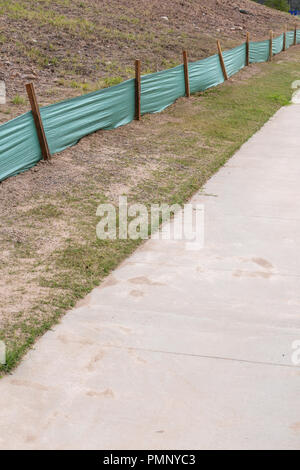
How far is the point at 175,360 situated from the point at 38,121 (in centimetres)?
670

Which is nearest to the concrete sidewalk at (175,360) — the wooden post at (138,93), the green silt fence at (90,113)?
the green silt fence at (90,113)

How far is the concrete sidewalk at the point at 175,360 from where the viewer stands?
4.27m

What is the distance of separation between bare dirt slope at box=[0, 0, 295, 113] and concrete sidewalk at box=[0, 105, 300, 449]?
8161 millimetres

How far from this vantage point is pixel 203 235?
802 cm

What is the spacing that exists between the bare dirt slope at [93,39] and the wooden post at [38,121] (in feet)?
9.85

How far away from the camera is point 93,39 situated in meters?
23.8

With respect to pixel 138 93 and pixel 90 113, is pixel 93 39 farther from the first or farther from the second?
pixel 90 113

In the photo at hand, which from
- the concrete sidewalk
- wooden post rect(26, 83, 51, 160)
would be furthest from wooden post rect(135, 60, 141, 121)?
the concrete sidewalk

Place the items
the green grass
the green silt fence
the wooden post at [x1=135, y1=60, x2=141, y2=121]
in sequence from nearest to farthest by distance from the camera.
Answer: the green grass
the green silt fence
the wooden post at [x1=135, y1=60, x2=141, y2=121]

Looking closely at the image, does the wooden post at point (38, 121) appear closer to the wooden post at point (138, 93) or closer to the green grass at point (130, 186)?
the green grass at point (130, 186)

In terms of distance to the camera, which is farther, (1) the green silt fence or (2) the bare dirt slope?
(2) the bare dirt slope

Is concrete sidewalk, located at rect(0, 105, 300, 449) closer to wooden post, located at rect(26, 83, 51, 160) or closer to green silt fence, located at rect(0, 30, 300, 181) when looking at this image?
green silt fence, located at rect(0, 30, 300, 181)

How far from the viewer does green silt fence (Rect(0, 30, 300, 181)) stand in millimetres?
10055

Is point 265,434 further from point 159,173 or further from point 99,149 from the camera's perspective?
point 99,149
